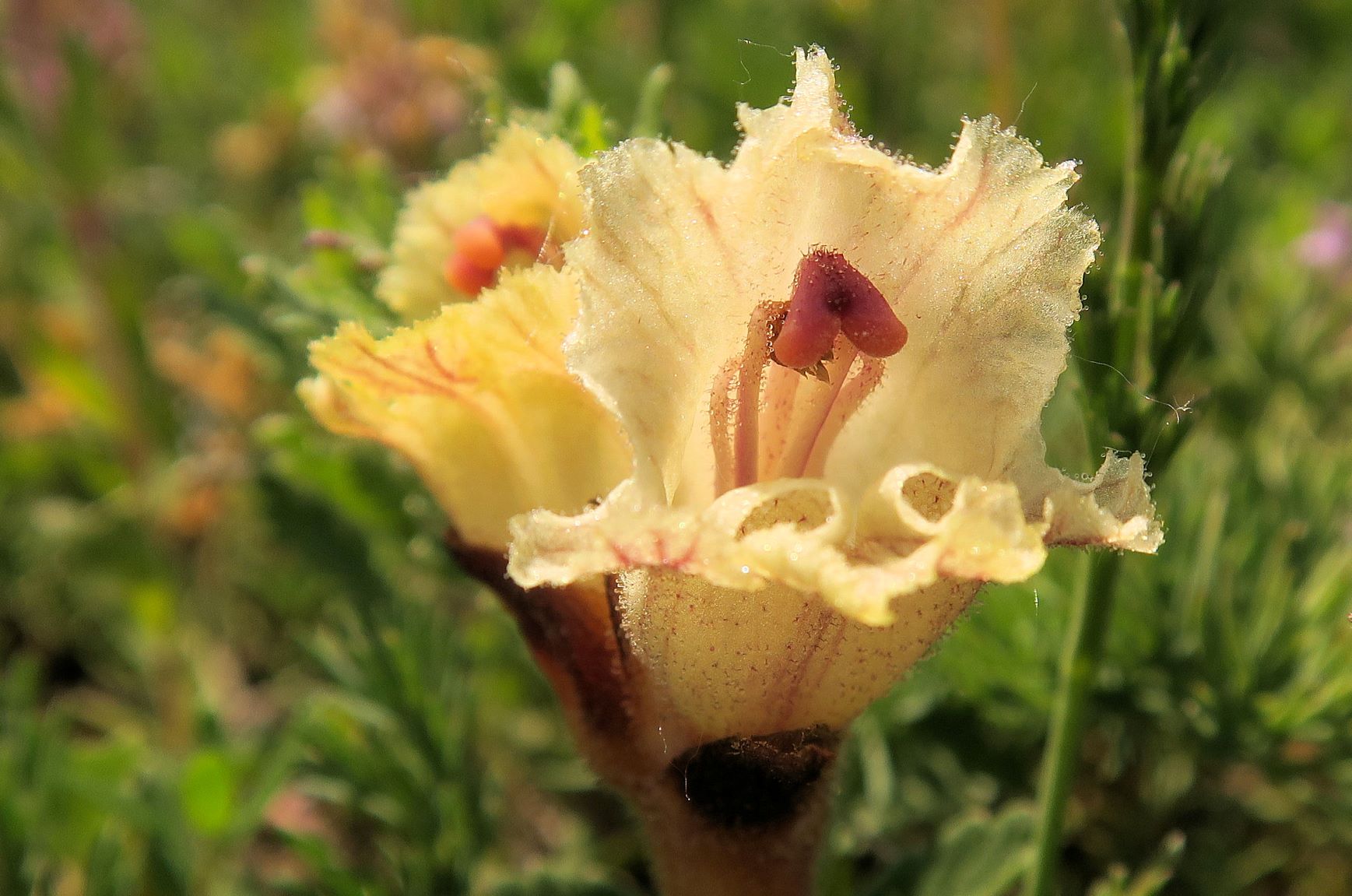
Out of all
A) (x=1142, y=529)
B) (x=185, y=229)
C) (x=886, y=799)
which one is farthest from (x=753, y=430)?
(x=185, y=229)

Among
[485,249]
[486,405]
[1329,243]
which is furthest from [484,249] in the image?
[1329,243]

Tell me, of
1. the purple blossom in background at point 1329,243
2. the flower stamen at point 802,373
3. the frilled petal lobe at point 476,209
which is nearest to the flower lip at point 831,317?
A: the flower stamen at point 802,373

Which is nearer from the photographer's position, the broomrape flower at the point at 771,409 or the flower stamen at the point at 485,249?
the broomrape flower at the point at 771,409

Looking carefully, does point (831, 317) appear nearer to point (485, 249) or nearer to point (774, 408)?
point (774, 408)

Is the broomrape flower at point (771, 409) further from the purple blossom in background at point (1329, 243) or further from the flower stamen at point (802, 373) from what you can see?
the purple blossom in background at point (1329, 243)

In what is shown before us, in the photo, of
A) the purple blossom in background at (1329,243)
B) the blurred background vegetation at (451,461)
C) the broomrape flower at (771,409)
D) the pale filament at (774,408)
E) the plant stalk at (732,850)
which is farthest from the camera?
the purple blossom in background at (1329,243)
